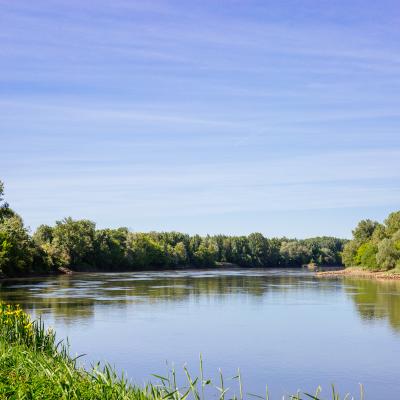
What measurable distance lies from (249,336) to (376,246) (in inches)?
2723

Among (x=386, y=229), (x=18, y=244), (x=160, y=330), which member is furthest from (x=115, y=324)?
(x=386, y=229)

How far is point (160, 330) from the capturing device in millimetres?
24391

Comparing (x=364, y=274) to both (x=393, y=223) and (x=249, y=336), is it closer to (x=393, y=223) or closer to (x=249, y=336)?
(x=393, y=223)

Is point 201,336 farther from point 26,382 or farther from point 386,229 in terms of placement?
point 386,229

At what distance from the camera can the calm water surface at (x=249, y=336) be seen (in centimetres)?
1675

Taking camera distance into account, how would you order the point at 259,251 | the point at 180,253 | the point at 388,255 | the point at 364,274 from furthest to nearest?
the point at 259,251
the point at 180,253
the point at 364,274
the point at 388,255

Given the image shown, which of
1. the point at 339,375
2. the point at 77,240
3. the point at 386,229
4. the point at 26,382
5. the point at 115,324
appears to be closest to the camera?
the point at 26,382

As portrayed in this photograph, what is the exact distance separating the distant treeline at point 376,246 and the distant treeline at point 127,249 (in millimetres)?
36636

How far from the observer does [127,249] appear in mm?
111125

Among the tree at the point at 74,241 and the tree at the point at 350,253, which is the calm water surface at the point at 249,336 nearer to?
the tree at the point at 74,241

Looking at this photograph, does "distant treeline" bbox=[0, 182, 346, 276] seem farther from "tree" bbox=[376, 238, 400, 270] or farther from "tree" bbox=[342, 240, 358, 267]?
"tree" bbox=[376, 238, 400, 270]

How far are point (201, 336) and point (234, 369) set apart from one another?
5.83 m

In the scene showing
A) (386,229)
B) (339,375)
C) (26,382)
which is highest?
(386,229)

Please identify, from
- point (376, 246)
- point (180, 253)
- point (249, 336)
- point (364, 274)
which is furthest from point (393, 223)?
point (249, 336)
